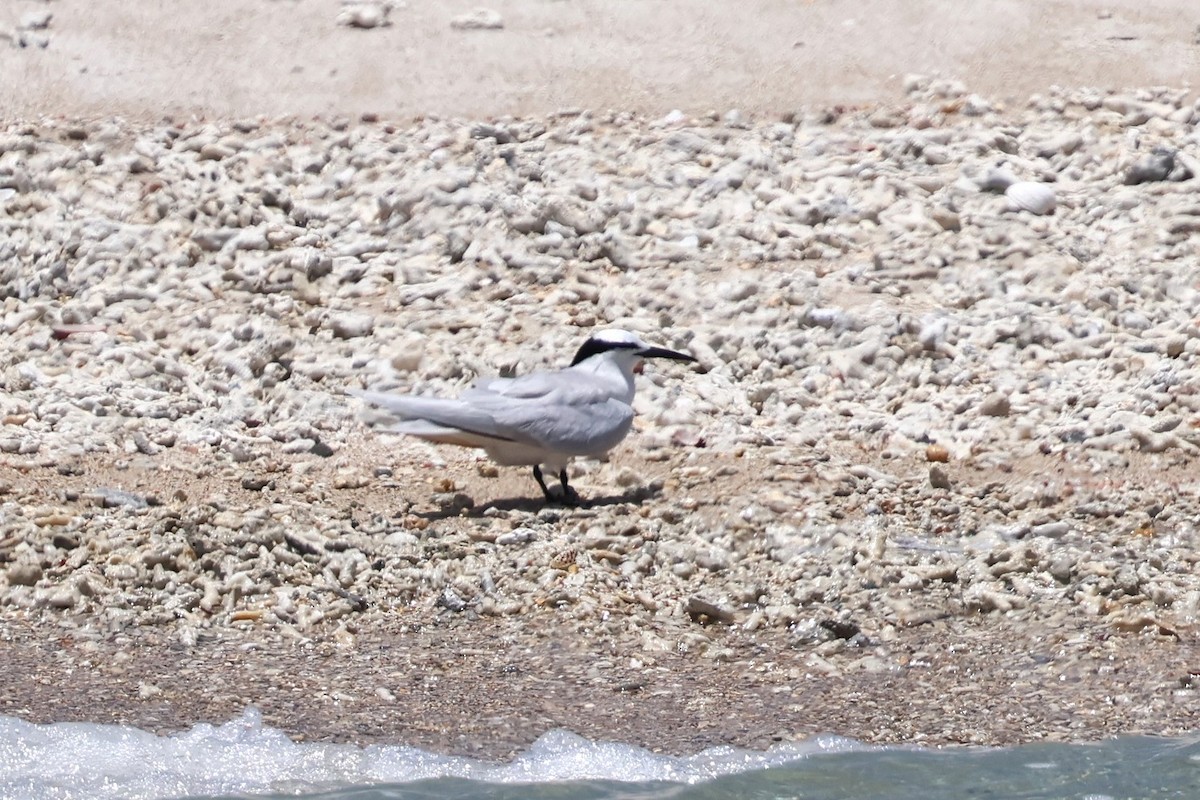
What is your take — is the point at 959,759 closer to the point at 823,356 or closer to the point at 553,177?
the point at 823,356

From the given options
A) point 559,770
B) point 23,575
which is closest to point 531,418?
point 23,575

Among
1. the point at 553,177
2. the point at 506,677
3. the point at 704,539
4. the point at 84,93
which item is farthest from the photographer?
the point at 84,93

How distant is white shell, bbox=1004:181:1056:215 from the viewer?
10.4 m

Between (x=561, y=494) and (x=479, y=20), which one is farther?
(x=479, y=20)

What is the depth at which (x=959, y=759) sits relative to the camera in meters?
5.64

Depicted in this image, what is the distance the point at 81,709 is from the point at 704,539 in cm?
251

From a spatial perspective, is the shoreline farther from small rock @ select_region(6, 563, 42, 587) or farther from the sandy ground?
the sandy ground

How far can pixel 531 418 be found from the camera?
774 cm

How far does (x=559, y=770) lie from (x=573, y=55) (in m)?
7.51

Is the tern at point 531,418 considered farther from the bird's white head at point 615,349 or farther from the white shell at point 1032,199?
the white shell at point 1032,199

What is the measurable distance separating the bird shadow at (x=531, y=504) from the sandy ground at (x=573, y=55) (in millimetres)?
4212

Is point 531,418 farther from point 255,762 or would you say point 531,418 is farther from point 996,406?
point 255,762

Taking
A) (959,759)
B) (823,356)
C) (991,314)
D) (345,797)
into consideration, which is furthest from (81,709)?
(991,314)

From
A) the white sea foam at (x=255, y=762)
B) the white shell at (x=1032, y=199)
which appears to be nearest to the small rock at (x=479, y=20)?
the white shell at (x=1032, y=199)
